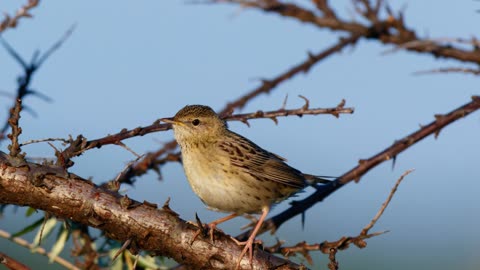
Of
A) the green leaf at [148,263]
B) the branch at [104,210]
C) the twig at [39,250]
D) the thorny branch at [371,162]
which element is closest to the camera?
the branch at [104,210]

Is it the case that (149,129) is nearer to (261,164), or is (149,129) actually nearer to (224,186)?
(224,186)

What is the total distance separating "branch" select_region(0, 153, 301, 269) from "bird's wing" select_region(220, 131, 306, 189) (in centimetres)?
229

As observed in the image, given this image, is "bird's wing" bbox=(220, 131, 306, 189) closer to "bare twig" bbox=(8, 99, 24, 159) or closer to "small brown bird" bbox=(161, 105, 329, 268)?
"small brown bird" bbox=(161, 105, 329, 268)

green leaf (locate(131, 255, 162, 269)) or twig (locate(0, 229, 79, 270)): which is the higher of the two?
green leaf (locate(131, 255, 162, 269))

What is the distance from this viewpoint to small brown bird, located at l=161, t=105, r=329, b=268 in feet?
18.0

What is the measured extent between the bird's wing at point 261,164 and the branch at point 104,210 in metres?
2.29

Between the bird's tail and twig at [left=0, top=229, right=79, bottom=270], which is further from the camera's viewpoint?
the bird's tail

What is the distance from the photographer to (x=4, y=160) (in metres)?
3.39

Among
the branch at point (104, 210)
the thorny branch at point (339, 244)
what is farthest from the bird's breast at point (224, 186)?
the branch at point (104, 210)

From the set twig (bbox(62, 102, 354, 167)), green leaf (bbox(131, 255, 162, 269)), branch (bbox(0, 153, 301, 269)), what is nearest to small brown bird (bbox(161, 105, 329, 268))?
green leaf (bbox(131, 255, 162, 269))

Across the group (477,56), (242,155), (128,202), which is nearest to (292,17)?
(477,56)

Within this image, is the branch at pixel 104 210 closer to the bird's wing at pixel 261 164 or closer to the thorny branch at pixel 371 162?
the thorny branch at pixel 371 162

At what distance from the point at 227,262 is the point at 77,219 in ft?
2.55

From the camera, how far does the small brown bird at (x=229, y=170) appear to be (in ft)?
18.0
